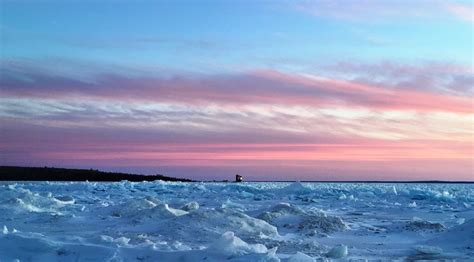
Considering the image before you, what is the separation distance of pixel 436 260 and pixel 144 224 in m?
5.30

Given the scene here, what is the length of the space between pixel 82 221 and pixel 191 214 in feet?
9.38

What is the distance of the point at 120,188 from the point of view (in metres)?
27.5

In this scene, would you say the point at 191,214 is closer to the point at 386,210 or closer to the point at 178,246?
the point at 178,246

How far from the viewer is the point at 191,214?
1074 centimetres

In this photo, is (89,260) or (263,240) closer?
(89,260)

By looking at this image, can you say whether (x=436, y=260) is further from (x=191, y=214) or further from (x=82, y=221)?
(x=82, y=221)

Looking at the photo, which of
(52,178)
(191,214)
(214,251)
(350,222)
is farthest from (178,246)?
(52,178)

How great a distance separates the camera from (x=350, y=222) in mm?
13594

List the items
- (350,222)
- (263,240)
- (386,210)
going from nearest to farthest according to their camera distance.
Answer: (263,240)
(350,222)
(386,210)

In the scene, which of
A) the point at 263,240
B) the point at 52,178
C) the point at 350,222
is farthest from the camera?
the point at 52,178

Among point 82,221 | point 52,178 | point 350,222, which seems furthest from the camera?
point 52,178

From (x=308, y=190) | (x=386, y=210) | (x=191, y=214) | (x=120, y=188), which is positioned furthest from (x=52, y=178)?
(x=191, y=214)

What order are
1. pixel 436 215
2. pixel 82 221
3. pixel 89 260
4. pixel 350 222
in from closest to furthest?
pixel 89 260 → pixel 82 221 → pixel 350 222 → pixel 436 215

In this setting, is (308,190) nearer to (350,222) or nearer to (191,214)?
(350,222)
